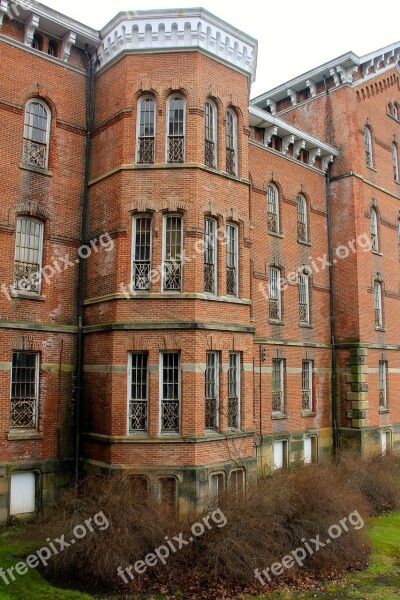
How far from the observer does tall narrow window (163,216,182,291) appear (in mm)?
15062

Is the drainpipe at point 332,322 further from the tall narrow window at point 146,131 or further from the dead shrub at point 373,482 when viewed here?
the tall narrow window at point 146,131

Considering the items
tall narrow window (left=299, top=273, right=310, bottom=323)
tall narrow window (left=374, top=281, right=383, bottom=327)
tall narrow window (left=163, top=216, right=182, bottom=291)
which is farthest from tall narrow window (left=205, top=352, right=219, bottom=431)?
tall narrow window (left=374, top=281, right=383, bottom=327)

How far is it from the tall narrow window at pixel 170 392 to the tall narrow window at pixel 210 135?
234 inches

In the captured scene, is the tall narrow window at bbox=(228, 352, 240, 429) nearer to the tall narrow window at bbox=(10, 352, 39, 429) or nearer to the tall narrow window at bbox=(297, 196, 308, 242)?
the tall narrow window at bbox=(10, 352, 39, 429)

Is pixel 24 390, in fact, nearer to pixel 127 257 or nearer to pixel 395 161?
pixel 127 257

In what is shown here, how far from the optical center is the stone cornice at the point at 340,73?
23.5 metres

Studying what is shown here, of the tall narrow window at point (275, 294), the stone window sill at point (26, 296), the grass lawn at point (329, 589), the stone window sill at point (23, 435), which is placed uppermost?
the tall narrow window at point (275, 294)

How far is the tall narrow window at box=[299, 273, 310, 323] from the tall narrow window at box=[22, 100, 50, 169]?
448 inches

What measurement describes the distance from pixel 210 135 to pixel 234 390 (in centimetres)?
777

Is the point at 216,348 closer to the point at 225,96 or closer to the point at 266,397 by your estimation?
the point at 266,397

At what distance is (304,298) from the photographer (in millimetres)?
22406

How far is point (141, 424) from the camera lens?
47.8 feet

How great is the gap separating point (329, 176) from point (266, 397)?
35.4 feet

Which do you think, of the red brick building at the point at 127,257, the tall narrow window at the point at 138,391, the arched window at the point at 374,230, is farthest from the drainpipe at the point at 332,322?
the tall narrow window at the point at 138,391
